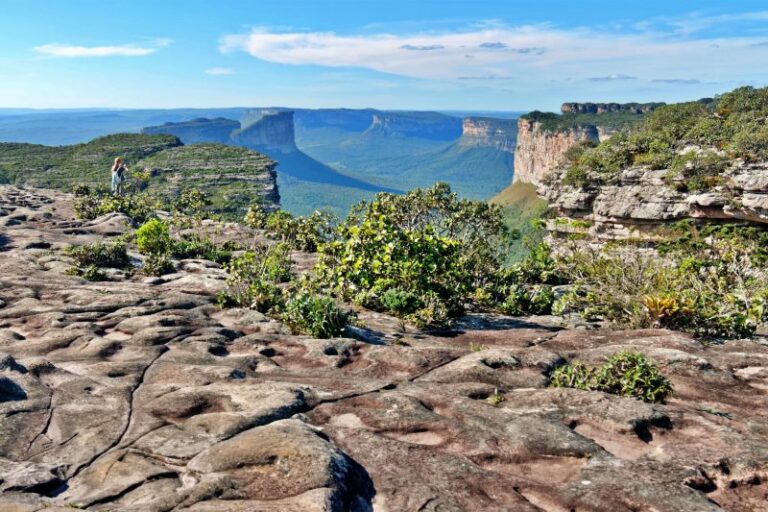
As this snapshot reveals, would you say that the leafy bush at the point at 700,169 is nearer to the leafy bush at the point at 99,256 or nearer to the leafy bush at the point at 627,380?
the leafy bush at the point at 99,256

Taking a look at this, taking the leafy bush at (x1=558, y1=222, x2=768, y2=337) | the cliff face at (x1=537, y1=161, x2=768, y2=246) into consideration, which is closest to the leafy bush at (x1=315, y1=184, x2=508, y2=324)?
the leafy bush at (x1=558, y1=222, x2=768, y2=337)

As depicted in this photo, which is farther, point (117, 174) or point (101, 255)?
point (117, 174)

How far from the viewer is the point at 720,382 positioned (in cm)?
1453

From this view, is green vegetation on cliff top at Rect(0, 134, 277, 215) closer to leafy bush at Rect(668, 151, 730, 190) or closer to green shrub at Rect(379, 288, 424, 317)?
leafy bush at Rect(668, 151, 730, 190)

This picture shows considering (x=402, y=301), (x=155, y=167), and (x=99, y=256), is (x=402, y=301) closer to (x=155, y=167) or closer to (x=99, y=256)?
(x=99, y=256)

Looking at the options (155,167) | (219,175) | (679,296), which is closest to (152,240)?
(679,296)

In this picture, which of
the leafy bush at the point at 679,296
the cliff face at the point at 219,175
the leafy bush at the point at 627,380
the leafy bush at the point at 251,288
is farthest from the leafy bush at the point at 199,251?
the cliff face at the point at 219,175

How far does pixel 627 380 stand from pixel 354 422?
6283 millimetres

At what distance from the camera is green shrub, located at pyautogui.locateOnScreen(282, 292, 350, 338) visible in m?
18.2

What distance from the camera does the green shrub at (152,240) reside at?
1344 inches

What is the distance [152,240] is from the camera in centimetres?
3441

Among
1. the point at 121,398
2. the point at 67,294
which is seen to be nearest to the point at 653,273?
the point at 121,398

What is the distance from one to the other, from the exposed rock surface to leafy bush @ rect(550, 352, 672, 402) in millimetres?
461

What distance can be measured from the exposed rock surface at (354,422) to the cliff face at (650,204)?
133 feet
